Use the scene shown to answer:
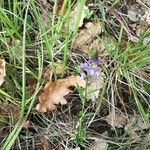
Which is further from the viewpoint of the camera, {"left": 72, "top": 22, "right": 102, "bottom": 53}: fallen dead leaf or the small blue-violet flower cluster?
Answer: {"left": 72, "top": 22, "right": 102, "bottom": 53}: fallen dead leaf

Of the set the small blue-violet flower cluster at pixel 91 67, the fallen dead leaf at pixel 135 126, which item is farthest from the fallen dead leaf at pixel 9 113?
the fallen dead leaf at pixel 135 126

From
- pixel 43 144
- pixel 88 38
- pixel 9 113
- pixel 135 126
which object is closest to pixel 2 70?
pixel 9 113

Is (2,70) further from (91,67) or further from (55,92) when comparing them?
(91,67)

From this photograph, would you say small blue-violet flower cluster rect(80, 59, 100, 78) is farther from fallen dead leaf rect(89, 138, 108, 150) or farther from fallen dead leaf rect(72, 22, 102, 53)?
fallen dead leaf rect(89, 138, 108, 150)

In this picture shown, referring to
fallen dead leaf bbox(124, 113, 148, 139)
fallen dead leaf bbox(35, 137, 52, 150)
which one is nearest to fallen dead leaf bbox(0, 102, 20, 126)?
fallen dead leaf bbox(35, 137, 52, 150)

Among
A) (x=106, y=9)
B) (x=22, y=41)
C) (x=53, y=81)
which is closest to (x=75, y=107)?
(x=53, y=81)

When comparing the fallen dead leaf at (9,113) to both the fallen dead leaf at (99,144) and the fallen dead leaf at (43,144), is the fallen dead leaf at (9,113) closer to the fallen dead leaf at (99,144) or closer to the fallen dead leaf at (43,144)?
the fallen dead leaf at (43,144)
